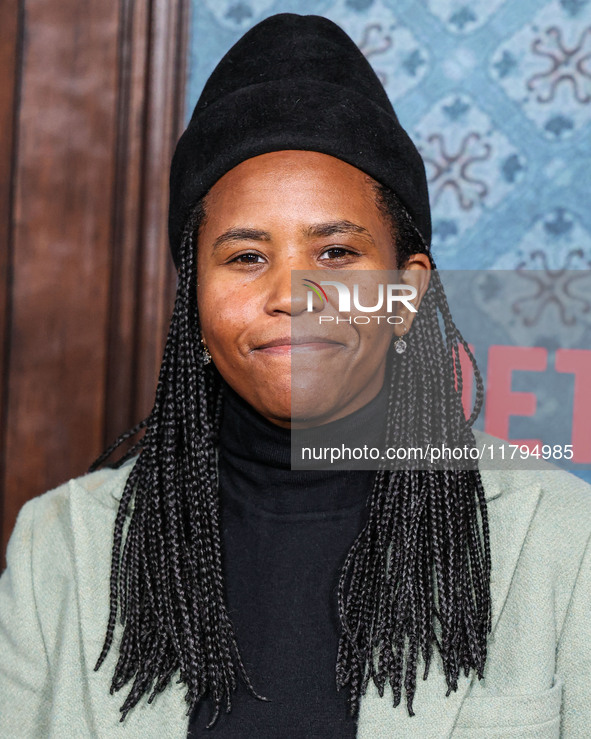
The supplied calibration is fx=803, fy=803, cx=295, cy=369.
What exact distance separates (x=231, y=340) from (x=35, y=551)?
527mm

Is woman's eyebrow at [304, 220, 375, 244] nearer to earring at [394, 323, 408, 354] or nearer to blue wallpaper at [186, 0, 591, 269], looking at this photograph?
earring at [394, 323, 408, 354]

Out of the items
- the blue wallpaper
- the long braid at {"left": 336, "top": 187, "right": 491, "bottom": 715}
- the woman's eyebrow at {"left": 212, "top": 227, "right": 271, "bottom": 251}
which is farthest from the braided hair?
the blue wallpaper

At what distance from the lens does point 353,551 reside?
3.99 feet

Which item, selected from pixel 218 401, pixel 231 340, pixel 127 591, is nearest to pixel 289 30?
pixel 231 340

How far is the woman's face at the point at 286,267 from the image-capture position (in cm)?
114

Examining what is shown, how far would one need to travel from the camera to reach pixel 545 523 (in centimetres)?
120

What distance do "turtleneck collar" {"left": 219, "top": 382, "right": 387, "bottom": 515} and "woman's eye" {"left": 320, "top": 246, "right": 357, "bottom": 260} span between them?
251mm

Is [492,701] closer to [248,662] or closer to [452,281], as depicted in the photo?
[248,662]

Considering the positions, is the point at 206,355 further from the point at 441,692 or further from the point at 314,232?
the point at 441,692

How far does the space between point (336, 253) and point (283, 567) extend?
50 cm

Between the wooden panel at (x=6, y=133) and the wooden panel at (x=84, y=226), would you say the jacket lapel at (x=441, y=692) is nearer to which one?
the wooden panel at (x=84, y=226)

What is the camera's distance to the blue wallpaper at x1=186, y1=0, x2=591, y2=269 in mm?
1665

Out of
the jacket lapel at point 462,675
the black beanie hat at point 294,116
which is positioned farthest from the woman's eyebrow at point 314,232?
the jacket lapel at point 462,675

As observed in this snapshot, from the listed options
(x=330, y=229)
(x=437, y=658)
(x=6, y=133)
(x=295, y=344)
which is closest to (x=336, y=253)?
(x=330, y=229)
